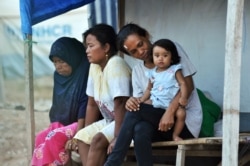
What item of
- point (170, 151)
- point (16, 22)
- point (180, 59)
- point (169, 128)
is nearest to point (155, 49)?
point (180, 59)

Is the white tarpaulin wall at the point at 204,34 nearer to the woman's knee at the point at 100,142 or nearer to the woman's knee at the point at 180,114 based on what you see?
the woman's knee at the point at 180,114

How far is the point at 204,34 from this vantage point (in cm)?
503

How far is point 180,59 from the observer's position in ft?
12.6

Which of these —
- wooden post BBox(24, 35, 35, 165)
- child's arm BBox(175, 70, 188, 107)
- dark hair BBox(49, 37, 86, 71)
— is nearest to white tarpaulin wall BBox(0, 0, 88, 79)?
dark hair BBox(49, 37, 86, 71)

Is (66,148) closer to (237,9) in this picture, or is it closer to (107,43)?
(107,43)

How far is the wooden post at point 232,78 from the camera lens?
3041mm

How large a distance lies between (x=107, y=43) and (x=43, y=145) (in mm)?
1009

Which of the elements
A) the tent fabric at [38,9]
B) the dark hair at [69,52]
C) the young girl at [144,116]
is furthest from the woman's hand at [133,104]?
the tent fabric at [38,9]

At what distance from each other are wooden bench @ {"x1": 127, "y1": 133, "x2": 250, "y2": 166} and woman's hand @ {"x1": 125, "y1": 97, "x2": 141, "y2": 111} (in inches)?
12.1

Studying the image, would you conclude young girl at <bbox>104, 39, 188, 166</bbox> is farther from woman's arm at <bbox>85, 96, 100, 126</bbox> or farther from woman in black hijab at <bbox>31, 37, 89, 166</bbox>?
woman in black hijab at <bbox>31, 37, 89, 166</bbox>

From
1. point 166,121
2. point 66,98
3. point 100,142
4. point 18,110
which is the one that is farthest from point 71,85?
point 18,110

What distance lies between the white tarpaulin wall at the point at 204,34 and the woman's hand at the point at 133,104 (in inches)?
49.6

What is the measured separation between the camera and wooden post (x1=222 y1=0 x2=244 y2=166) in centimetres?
304

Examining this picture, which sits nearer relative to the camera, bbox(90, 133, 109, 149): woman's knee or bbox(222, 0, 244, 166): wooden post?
bbox(222, 0, 244, 166): wooden post
